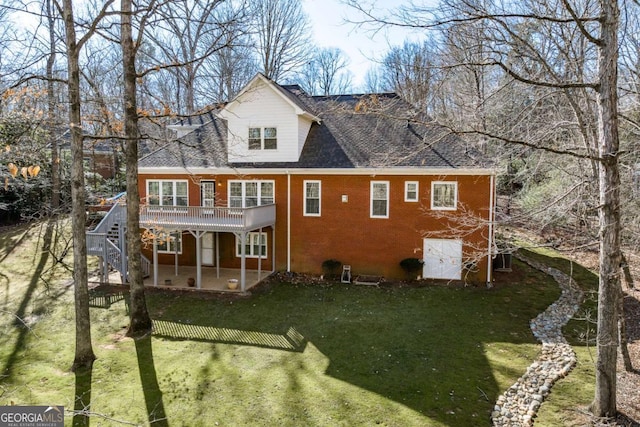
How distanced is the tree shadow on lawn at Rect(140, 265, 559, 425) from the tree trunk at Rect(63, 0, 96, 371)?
7.78 ft

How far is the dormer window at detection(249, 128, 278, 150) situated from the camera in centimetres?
1773

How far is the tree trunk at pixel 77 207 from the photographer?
8.93 metres

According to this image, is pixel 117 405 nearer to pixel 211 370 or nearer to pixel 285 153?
pixel 211 370

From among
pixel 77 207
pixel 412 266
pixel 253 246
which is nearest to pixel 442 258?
pixel 412 266

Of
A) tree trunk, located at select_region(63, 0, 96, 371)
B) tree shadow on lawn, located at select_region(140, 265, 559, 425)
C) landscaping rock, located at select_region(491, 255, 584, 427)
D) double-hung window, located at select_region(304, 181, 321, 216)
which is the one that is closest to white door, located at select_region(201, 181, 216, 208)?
double-hung window, located at select_region(304, 181, 321, 216)

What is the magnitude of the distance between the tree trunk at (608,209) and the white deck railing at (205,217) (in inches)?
447

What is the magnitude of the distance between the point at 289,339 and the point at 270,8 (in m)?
26.7

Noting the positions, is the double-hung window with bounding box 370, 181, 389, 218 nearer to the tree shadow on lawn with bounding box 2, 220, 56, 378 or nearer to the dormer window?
the dormer window

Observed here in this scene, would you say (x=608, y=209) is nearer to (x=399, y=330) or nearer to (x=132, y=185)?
(x=399, y=330)

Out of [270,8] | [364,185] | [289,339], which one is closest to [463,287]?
[364,185]

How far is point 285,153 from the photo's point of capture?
693 inches

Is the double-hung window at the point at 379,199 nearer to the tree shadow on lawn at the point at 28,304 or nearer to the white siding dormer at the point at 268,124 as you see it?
the white siding dormer at the point at 268,124

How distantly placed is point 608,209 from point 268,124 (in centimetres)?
1373

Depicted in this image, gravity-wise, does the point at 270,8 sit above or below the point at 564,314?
above
